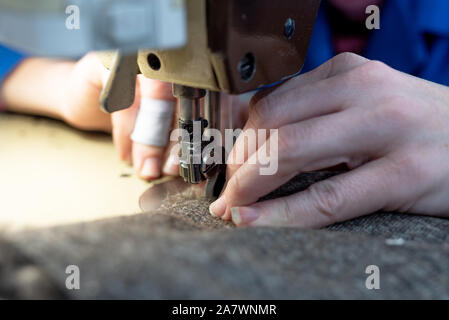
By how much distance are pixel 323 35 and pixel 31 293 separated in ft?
2.77

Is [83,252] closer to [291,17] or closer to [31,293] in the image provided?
[31,293]

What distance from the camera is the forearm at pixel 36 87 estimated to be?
117 cm

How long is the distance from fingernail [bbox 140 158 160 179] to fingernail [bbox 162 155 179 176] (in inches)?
0.6

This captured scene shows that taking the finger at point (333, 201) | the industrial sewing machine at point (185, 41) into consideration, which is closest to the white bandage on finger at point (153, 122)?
the industrial sewing machine at point (185, 41)

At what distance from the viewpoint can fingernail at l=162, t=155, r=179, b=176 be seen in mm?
884

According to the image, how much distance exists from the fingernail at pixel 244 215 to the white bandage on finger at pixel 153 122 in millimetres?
354

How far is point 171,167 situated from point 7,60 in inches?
25.1

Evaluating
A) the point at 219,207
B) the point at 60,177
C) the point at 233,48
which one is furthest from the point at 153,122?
the point at 233,48

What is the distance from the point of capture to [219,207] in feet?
2.06

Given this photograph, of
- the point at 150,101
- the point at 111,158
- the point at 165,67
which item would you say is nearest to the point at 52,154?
the point at 111,158

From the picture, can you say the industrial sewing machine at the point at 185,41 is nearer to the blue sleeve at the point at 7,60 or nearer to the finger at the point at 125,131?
the finger at the point at 125,131

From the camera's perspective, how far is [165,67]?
1.80 ft
